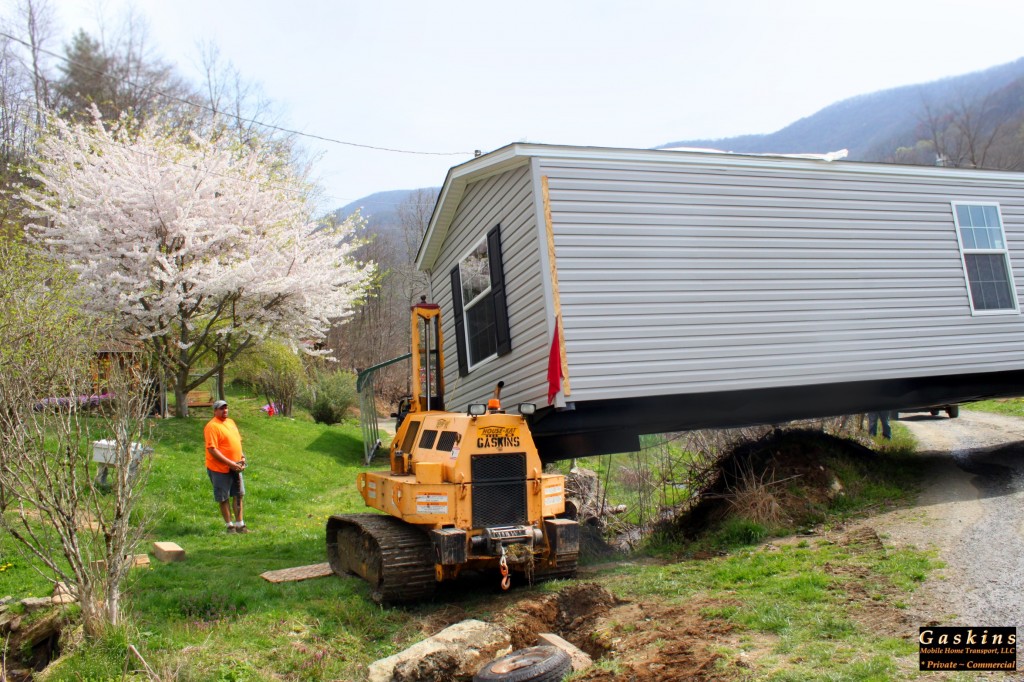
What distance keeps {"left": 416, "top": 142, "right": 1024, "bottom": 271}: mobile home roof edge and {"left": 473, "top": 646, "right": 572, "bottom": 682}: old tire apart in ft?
17.2

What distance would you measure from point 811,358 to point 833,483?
190 cm

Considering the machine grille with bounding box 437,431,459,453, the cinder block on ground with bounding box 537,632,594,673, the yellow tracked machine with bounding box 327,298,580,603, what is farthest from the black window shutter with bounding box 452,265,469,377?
the cinder block on ground with bounding box 537,632,594,673

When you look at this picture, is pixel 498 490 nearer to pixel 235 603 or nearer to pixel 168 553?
pixel 235 603

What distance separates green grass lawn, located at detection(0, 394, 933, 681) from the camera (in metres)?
5.19

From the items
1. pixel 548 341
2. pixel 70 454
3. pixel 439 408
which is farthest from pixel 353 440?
pixel 70 454

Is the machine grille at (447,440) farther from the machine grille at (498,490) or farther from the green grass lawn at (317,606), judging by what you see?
the green grass lawn at (317,606)

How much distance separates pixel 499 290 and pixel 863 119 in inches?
6044

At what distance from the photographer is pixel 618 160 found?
8.73 m

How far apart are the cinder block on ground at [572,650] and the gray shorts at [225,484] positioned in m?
5.35

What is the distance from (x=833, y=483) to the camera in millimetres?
9953

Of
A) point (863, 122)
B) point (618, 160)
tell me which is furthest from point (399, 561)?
point (863, 122)

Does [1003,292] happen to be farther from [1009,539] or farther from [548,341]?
[548,341]

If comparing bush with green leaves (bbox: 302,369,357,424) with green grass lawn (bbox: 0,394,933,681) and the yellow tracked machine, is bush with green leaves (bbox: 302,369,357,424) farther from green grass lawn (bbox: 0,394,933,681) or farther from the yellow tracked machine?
→ the yellow tracked machine

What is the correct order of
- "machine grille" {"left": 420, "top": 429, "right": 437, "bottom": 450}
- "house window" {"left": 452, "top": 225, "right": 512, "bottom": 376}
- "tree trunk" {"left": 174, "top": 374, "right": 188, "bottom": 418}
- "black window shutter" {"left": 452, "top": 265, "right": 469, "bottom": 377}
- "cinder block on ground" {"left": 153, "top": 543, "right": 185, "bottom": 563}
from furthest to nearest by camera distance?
"tree trunk" {"left": 174, "top": 374, "right": 188, "bottom": 418}, "black window shutter" {"left": 452, "top": 265, "right": 469, "bottom": 377}, "house window" {"left": 452, "top": 225, "right": 512, "bottom": 376}, "cinder block on ground" {"left": 153, "top": 543, "right": 185, "bottom": 563}, "machine grille" {"left": 420, "top": 429, "right": 437, "bottom": 450}
